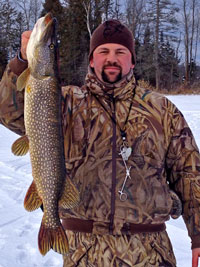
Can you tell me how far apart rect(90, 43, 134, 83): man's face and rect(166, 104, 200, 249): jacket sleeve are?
0.48 m

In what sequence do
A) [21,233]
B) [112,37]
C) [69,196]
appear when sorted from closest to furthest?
[69,196] → [112,37] → [21,233]

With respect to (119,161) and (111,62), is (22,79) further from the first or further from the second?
(119,161)

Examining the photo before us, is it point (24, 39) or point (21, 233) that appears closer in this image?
point (24, 39)

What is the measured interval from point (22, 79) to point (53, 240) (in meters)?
1.01

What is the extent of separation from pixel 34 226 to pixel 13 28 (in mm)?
27917

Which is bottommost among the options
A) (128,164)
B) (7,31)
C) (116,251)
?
(116,251)

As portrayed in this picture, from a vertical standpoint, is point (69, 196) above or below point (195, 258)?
above

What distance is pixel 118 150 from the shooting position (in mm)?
2242

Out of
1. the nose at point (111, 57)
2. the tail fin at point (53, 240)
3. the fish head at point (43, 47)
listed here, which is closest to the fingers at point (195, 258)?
the tail fin at point (53, 240)

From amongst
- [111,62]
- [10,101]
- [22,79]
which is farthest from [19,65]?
[111,62]

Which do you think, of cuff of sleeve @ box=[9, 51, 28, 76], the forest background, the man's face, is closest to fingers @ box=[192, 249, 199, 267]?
the man's face

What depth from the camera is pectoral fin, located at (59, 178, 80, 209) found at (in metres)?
2.14

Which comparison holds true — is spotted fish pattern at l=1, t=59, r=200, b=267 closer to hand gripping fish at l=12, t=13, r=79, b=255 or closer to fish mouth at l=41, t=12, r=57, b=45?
hand gripping fish at l=12, t=13, r=79, b=255

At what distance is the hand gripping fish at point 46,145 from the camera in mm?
2113
